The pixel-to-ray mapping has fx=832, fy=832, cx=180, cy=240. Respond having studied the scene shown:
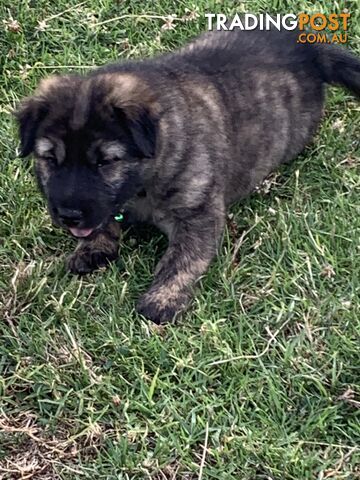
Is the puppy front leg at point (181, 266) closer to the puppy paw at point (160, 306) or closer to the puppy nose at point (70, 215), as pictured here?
the puppy paw at point (160, 306)

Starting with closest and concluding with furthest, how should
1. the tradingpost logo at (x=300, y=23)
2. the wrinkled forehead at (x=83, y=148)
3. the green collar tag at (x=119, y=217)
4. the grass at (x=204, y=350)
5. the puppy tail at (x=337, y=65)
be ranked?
the grass at (x=204, y=350)
the wrinkled forehead at (x=83, y=148)
the green collar tag at (x=119, y=217)
the puppy tail at (x=337, y=65)
the tradingpost logo at (x=300, y=23)

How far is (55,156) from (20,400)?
92 centimetres

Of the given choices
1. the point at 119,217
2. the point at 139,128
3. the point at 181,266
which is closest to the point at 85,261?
the point at 119,217

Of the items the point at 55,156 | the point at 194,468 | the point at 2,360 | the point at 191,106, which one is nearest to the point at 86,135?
the point at 55,156

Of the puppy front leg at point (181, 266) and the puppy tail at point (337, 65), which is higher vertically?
the puppy tail at point (337, 65)

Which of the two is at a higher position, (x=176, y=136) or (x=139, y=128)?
(x=139, y=128)

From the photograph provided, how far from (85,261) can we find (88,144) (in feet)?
2.35

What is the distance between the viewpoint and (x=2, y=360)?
322 cm

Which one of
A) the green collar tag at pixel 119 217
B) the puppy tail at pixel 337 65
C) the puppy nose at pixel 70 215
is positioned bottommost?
the green collar tag at pixel 119 217

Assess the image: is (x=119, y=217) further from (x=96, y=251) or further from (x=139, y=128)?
(x=139, y=128)

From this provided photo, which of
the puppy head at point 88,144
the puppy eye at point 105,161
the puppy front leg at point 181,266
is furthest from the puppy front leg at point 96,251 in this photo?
the puppy eye at point 105,161

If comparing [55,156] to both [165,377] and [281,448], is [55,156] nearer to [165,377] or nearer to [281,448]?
[165,377]

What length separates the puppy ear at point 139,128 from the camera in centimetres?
309

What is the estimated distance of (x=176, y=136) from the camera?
3422mm
